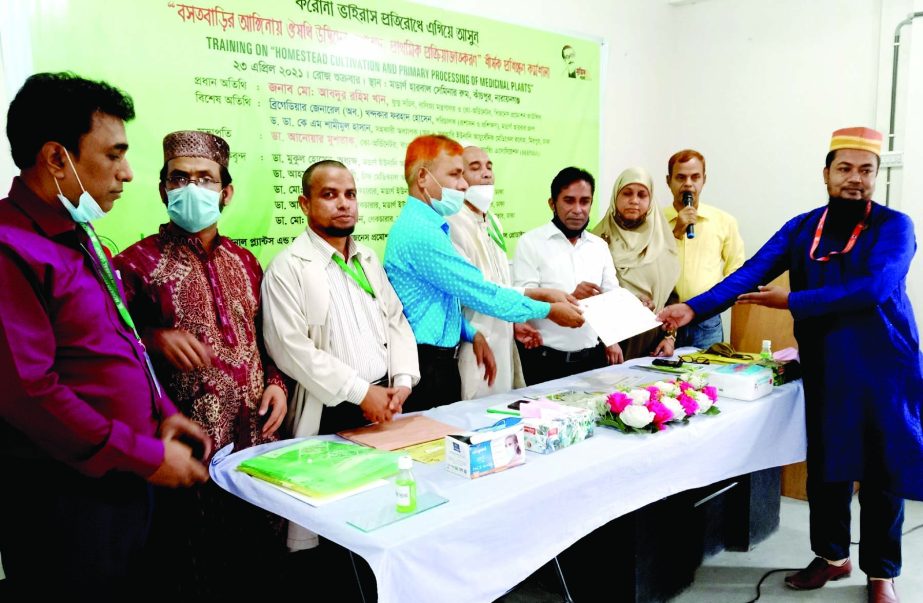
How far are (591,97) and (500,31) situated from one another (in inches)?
33.2

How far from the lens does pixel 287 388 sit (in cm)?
200

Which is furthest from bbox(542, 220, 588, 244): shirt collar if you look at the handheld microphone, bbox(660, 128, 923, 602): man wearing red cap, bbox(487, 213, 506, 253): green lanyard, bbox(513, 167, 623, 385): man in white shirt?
bbox(660, 128, 923, 602): man wearing red cap

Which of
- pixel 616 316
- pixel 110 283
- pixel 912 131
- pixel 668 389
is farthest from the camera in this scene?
pixel 912 131

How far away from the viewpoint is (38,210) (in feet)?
4.31

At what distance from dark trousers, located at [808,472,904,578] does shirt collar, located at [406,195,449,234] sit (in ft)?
5.61

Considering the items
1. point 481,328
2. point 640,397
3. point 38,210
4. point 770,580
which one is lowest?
point 770,580

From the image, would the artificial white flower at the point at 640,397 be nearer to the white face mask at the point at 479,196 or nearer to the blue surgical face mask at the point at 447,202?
the blue surgical face mask at the point at 447,202

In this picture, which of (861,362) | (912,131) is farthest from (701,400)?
(912,131)

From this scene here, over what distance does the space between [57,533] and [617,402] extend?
145 cm

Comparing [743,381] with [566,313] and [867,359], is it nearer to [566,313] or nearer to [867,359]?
[867,359]

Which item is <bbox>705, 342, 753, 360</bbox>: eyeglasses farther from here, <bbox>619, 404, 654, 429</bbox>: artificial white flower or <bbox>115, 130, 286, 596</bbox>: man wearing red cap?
<bbox>115, 130, 286, 596</bbox>: man wearing red cap

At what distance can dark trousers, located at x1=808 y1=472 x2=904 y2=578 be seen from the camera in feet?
7.73

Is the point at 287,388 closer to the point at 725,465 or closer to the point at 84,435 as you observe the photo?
the point at 84,435

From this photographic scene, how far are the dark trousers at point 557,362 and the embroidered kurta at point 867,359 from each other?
0.86 metres
